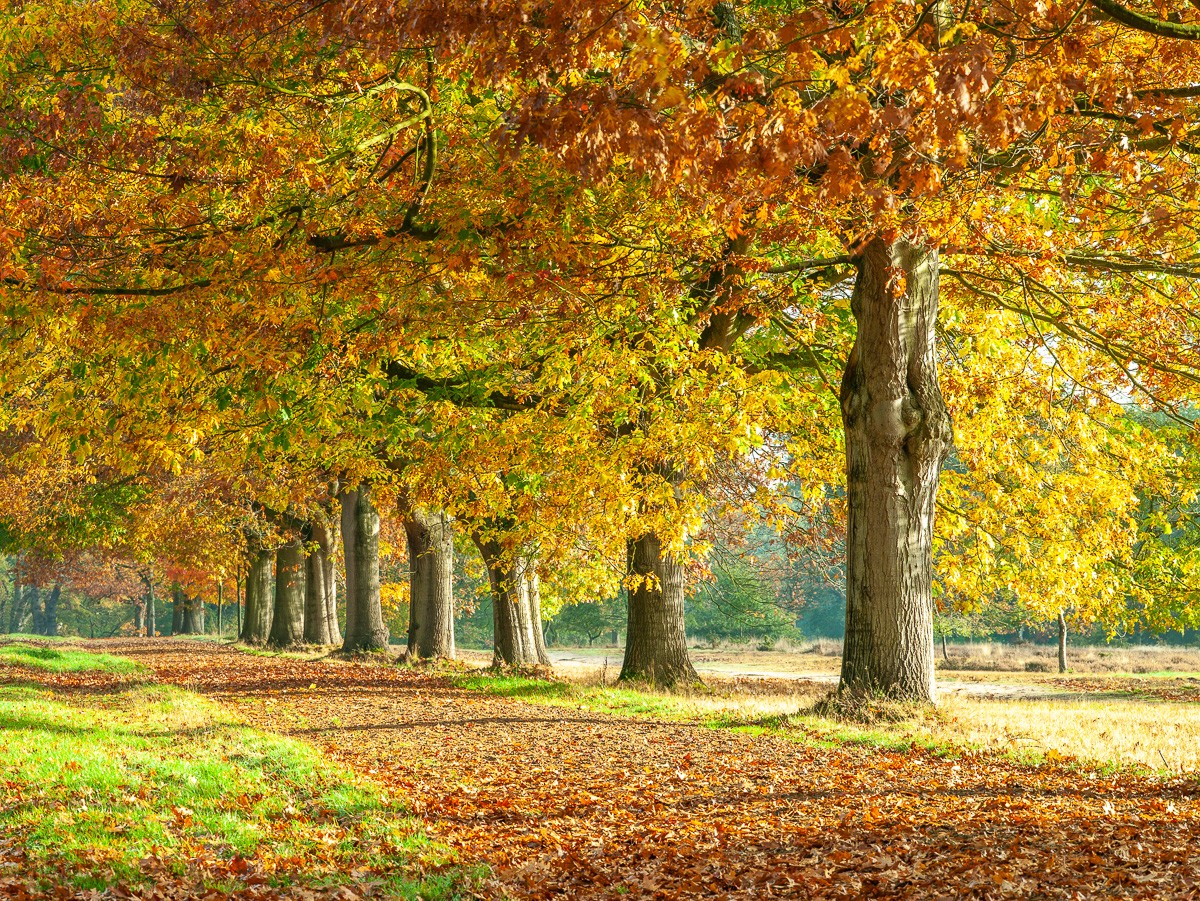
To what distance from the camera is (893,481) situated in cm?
1206

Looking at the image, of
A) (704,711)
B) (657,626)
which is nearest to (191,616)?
(657,626)

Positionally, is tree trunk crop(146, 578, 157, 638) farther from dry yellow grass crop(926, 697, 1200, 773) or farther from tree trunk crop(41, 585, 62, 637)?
dry yellow grass crop(926, 697, 1200, 773)

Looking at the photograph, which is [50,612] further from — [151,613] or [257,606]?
[257,606]

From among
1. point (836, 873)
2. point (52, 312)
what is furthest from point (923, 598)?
point (52, 312)

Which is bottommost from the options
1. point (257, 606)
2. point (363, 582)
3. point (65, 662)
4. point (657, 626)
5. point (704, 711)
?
point (65, 662)

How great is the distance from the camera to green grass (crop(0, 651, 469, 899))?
6.17 meters

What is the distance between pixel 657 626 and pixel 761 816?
Answer: 383 inches

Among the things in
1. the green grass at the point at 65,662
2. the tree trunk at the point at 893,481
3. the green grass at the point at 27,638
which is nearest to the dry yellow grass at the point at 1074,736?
the tree trunk at the point at 893,481

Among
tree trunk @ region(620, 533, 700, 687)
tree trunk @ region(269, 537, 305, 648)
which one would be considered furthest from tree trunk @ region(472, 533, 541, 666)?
tree trunk @ region(269, 537, 305, 648)

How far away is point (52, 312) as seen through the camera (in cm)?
1098

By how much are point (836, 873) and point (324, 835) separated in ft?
11.3

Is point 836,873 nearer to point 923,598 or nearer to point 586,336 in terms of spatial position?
point 923,598

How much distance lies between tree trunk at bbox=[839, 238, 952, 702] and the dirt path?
5.91 ft

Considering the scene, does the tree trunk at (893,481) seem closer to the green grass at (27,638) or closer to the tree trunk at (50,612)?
the green grass at (27,638)
